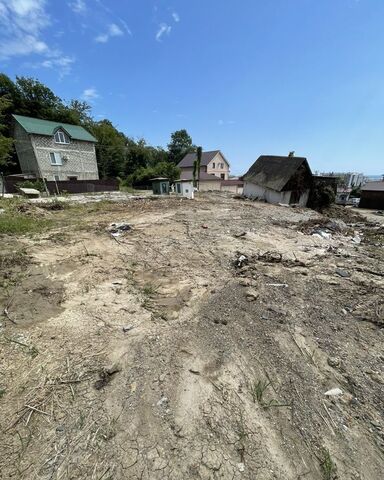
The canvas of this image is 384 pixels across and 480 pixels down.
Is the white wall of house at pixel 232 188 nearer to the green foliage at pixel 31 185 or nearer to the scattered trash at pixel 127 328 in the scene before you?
the green foliage at pixel 31 185

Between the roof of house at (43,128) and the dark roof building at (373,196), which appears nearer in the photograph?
the roof of house at (43,128)

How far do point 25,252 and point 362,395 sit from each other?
25.2 feet

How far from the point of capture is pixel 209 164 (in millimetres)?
41031

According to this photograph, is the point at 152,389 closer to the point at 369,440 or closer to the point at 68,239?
the point at 369,440

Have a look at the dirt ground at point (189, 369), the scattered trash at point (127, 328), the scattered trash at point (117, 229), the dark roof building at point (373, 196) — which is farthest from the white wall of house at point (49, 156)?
the dark roof building at point (373, 196)

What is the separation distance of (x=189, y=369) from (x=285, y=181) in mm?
19276

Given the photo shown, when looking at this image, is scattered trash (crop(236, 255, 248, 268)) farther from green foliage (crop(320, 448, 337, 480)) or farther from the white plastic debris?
green foliage (crop(320, 448, 337, 480))

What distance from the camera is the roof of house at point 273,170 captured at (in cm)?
1940

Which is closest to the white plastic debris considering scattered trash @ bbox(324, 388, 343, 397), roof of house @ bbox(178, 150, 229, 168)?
scattered trash @ bbox(324, 388, 343, 397)

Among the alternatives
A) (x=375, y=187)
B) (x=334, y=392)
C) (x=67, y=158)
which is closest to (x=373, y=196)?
(x=375, y=187)

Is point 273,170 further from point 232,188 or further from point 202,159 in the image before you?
point 202,159

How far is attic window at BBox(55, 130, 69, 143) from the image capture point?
25344 millimetres

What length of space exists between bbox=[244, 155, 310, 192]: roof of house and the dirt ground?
50.6ft

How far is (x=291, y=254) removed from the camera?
687cm
